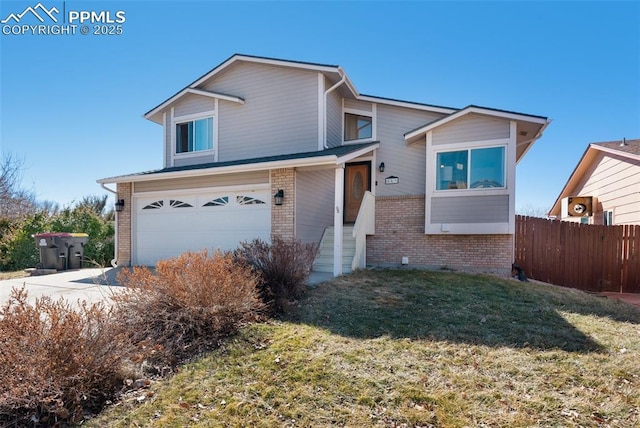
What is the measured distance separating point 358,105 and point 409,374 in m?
9.95

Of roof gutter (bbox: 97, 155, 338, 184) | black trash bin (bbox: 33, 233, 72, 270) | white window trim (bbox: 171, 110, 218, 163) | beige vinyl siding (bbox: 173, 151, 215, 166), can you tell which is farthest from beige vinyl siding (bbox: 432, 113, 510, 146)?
black trash bin (bbox: 33, 233, 72, 270)

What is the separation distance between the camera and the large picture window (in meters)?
9.26

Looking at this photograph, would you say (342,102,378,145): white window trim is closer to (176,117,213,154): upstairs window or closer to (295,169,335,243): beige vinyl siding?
(295,169,335,243): beige vinyl siding

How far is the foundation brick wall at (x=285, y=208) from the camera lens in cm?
882

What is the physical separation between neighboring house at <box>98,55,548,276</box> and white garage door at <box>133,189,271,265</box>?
36mm

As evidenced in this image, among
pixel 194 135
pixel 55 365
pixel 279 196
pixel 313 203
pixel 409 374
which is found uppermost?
pixel 194 135

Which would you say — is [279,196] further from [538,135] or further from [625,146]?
[625,146]

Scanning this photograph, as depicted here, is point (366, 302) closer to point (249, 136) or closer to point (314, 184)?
point (314, 184)

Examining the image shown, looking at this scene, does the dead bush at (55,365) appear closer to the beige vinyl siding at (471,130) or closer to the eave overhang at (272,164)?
the eave overhang at (272,164)

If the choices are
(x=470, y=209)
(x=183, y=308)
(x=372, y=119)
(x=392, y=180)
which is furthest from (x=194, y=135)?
(x=470, y=209)

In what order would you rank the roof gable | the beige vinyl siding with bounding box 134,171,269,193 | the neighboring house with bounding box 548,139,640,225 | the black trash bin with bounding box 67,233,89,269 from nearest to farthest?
the beige vinyl siding with bounding box 134,171,269,193
the neighboring house with bounding box 548,139,640,225
the roof gable
the black trash bin with bounding box 67,233,89,269

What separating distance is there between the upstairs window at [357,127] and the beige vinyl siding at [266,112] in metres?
1.82

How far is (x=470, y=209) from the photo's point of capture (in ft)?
31.3

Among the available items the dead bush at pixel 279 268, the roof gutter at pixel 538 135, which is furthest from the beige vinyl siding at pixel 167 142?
the roof gutter at pixel 538 135
